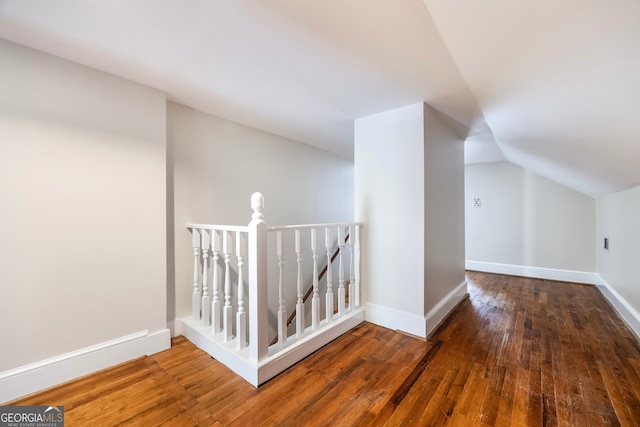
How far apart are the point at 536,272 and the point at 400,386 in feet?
13.2

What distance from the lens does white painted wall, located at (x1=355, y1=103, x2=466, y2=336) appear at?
215cm

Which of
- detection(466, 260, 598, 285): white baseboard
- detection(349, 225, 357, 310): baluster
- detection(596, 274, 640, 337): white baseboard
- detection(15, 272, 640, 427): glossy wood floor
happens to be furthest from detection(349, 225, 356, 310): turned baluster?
detection(466, 260, 598, 285): white baseboard

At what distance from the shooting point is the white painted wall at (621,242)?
7.40 feet

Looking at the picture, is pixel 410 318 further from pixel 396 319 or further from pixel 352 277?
pixel 352 277

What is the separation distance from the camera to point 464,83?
174cm

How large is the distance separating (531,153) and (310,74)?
283cm

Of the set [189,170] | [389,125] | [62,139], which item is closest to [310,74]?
[389,125]

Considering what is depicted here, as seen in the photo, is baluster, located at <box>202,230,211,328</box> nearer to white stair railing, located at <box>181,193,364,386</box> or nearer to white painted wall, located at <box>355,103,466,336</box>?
white stair railing, located at <box>181,193,364,386</box>

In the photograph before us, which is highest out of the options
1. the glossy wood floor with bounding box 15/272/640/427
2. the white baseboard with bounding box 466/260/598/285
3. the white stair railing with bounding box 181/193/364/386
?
the white stair railing with bounding box 181/193/364/386

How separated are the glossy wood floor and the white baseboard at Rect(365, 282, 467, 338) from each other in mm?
98

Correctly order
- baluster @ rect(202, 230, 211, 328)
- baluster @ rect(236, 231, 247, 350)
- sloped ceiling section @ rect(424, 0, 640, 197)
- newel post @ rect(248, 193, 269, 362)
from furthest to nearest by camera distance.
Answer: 1. baluster @ rect(202, 230, 211, 328)
2. baluster @ rect(236, 231, 247, 350)
3. newel post @ rect(248, 193, 269, 362)
4. sloped ceiling section @ rect(424, 0, 640, 197)

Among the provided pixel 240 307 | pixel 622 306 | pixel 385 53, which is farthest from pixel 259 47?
pixel 622 306

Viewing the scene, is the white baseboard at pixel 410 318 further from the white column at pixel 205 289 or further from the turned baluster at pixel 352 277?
the white column at pixel 205 289

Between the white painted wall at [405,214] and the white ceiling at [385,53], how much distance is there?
0.30 metres
